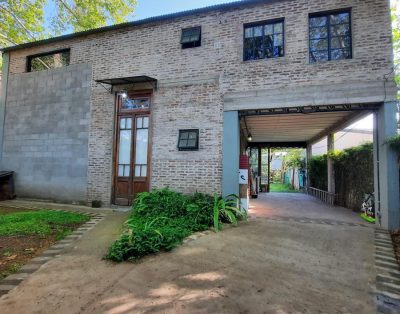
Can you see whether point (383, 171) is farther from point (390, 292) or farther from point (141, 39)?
point (141, 39)

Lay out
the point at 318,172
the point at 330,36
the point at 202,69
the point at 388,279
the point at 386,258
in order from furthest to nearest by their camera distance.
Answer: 1. the point at 318,172
2. the point at 202,69
3. the point at 330,36
4. the point at 386,258
5. the point at 388,279

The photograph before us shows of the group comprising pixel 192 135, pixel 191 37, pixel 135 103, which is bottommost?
pixel 192 135

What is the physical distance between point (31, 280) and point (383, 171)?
22.6 ft

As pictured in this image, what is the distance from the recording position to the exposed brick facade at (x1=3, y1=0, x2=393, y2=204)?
6250mm

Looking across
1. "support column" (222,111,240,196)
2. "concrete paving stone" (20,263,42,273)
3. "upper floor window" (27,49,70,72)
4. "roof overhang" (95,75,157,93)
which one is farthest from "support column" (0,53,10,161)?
"support column" (222,111,240,196)

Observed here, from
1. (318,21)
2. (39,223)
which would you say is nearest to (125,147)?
(39,223)

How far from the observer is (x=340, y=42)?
6.53m

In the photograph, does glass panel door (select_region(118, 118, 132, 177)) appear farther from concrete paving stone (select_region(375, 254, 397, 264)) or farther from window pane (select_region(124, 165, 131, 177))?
concrete paving stone (select_region(375, 254, 397, 264))

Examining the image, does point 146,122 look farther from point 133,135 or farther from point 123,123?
point 123,123

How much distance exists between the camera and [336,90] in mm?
6281

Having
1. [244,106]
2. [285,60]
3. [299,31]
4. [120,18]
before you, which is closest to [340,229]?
[244,106]

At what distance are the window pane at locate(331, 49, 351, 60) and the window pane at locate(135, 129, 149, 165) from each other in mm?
5405

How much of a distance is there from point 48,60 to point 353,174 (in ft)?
38.6

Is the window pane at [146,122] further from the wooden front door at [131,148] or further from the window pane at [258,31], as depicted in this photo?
the window pane at [258,31]
